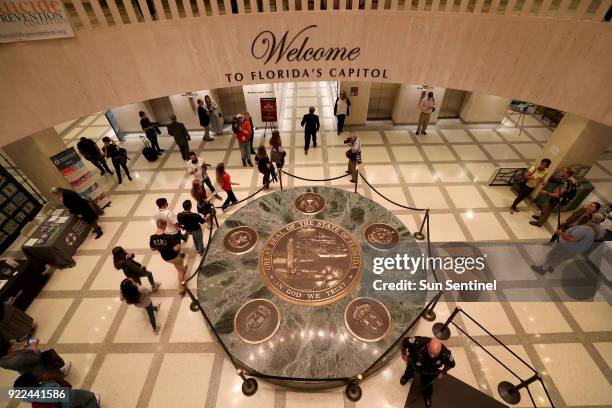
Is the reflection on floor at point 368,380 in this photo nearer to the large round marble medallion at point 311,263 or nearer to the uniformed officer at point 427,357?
the uniformed officer at point 427,357

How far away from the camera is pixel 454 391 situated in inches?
181

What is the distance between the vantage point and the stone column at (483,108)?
35.0 ft

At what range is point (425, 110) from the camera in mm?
10250

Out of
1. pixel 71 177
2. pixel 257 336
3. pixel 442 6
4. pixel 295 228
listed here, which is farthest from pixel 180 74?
pixel 442 6

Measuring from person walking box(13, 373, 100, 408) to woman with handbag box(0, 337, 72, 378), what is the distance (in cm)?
16

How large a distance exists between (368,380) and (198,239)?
4.28 m

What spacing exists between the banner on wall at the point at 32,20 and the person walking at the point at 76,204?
2.98m

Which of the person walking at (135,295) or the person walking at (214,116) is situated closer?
the person walking at (135,295)

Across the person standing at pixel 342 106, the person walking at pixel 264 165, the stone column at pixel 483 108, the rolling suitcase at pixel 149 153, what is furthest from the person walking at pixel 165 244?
the stone column at pixel 483 108

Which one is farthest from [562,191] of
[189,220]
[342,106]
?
[189,220]

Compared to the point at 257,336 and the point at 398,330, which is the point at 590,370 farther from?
the point at 257,336

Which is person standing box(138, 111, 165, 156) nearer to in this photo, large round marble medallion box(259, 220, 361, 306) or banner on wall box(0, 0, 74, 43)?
banner on wall box(0, 0, 74, 43)

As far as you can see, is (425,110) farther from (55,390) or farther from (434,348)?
(55,390)

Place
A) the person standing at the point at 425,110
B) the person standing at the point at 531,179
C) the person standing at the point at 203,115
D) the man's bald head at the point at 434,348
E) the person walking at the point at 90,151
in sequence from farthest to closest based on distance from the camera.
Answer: the person standing at the point at 425,110 < the person standing at the point at 203,115 < the person walking at the point at 90,151 < the person standing at the point at 531,179 < the man's bald head at the point at 434,348
